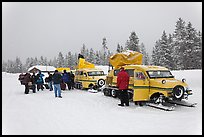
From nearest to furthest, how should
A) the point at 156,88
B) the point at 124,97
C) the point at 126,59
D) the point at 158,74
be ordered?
1. the point at 156,88
2. the point at 124,97
3. the point at 158,74
4. the point at 126,59

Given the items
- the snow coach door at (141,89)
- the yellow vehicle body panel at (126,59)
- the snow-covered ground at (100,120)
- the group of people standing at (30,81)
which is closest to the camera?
the snow-covered ground at (100,120)

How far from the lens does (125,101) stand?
36.0 feet

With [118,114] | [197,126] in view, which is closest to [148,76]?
[118,114]

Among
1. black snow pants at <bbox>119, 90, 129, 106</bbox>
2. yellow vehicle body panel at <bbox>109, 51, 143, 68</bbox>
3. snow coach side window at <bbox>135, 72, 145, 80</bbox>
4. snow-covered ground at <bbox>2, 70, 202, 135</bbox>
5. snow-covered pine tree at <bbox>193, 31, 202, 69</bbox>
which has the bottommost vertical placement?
snow-covered ground at <bbox>2, 70, 202, 135</bbox>

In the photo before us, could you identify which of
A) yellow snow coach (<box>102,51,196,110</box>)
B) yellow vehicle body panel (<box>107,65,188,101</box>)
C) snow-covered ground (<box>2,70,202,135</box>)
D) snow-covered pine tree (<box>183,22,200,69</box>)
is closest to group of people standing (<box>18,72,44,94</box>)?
snow-covered ground (<box>2,70,202,135</box>)

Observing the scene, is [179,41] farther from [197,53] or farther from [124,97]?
[124,97]

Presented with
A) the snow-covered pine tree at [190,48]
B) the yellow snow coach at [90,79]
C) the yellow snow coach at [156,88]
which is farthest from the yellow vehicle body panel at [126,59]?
the snow-covered pine tree at [190,48]

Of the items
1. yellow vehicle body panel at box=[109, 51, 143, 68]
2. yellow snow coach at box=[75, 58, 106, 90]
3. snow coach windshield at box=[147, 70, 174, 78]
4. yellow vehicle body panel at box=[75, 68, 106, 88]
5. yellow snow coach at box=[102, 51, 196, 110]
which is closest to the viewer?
yellow snow coach at box=[102, 51, 196, 110]

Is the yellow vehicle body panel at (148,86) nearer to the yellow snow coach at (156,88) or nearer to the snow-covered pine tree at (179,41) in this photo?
the yellow snow coach at (156,88)

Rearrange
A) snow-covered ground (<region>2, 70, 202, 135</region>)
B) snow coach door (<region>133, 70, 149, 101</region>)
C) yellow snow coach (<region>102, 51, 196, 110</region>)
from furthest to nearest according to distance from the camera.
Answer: snow coach door (<region>133, 70, 149, 101</region>) → yellow snow coach (<region>102, 51, 196, 110</region>) → snow-covered ground (<region>2, 70, 202, 135</region>)

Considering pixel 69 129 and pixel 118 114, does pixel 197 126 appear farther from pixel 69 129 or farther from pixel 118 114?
pixel 69 129

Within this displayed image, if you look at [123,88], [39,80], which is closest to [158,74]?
[123,88]

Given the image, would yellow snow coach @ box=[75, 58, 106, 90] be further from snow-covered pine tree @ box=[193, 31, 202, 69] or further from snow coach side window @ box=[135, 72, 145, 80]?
snow-covered pine tree @ box=[193, 31, 202, 69]

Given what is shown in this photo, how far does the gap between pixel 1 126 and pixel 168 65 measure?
37600 mm
